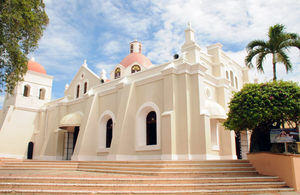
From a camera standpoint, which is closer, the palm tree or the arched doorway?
the palm tree

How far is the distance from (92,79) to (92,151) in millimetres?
7047

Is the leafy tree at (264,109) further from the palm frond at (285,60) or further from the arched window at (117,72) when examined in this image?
the arched window at (117,72)

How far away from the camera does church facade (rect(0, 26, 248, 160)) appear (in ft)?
47.7

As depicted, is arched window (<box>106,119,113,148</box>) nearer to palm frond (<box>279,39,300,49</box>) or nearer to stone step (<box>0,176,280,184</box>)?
stone step (<box>0,176,280,184</box>)

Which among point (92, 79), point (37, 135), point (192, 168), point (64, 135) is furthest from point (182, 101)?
point (37, 135)

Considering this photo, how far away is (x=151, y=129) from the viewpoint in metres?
16.7

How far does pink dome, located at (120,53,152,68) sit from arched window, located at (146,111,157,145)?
32.2 feet

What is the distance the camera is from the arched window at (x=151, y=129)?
16.5 metres

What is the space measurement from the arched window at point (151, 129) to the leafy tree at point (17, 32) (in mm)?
8083

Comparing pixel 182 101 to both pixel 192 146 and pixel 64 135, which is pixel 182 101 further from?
pixel 64 135

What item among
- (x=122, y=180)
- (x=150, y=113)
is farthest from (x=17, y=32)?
(x=150, y=113)

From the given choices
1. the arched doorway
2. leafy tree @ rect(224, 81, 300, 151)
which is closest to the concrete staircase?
leafy tree @ rect(224, 81, 300, 151)

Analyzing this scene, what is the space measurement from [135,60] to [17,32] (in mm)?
15712

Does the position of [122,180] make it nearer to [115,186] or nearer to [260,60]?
[115,186]
